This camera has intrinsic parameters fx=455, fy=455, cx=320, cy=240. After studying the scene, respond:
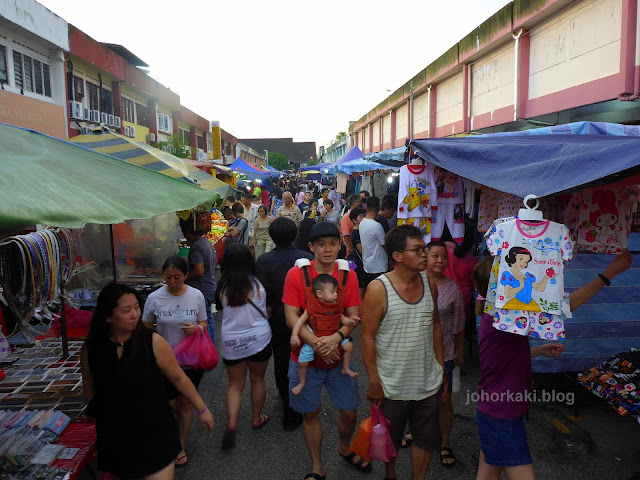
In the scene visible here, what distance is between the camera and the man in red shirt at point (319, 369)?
331 cm

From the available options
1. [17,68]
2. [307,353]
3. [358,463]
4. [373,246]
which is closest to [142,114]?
[17,68]

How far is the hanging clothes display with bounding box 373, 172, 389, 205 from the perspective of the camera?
1377 cm

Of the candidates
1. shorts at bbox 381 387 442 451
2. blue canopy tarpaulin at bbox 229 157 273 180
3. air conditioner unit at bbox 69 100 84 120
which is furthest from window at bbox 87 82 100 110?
shorts at bbox 381 387 442 451

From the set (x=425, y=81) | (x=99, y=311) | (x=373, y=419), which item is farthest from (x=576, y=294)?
(x=425, y=81)

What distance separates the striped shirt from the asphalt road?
1.00 m

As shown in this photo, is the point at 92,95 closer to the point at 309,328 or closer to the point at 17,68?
the point at 17,68

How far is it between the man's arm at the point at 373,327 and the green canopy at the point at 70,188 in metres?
1.43

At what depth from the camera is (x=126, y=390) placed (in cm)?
255

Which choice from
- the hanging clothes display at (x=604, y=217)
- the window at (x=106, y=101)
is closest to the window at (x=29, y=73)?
the window at (x=106, y=101)

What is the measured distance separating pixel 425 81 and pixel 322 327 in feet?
59.8

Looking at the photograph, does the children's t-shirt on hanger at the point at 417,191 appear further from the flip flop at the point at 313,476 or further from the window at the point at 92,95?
the window at the point at 92,95

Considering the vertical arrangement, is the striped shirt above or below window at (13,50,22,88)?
below

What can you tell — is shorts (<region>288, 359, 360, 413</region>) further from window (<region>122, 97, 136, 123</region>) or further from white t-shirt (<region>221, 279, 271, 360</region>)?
window (<region>122, 97, 136, 123</region>)

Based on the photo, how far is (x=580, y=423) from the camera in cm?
426
